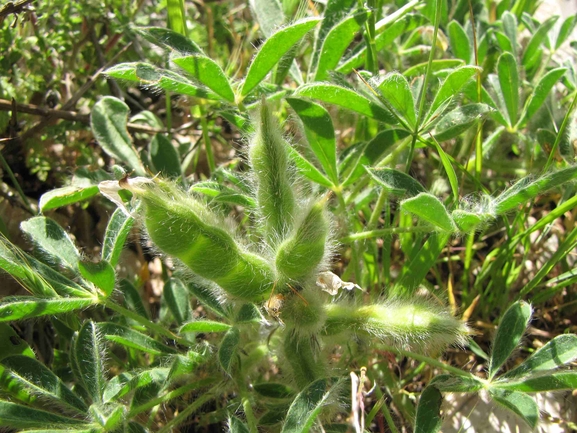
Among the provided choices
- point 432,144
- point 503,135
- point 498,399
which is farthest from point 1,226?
point 503,135

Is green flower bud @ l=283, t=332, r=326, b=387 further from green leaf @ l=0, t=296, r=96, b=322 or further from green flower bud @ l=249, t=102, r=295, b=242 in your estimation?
green leaf @ l=0, t=296, r=96, b=322

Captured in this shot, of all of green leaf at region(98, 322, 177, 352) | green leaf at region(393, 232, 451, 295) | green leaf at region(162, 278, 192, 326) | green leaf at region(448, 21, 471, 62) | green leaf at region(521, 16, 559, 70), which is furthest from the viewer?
green leaf at region(521, 16, 559, 70)

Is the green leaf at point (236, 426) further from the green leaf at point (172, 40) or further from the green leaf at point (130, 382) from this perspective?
the green leaf at point (172, 40)

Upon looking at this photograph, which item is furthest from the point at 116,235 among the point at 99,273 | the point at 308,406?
the point at 308,406

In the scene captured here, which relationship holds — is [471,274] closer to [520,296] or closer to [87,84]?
[520,296]

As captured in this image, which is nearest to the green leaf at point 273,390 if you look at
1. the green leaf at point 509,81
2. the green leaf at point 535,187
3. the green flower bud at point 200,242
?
the green flower bud at point 200,242

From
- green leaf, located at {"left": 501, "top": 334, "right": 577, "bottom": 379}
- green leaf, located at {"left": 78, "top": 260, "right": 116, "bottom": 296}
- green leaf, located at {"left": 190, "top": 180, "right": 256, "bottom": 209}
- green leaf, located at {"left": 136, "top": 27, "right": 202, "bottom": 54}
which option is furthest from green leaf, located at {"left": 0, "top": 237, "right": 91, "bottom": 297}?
green leaf, located at {"left": 501, "top": 334, "right": 577, "bottom": 379}

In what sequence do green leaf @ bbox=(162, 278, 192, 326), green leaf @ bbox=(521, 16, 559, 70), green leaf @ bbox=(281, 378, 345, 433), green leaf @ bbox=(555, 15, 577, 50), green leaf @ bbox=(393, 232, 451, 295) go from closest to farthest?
green leaf @ bbox=(281, 378, 345, 433) → green leaf @ bbox=(393, 232, 451, 295) → green leaf @ bbox=(162, 278, 192, 326) → green leaf @ bbox=(521, 16, 559, 70) → green leaf @ bbox=(555, 15, 577, 50)

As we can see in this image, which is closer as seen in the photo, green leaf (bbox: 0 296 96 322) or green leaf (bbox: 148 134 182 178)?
green leaf (bbox: 0 296 96 322)

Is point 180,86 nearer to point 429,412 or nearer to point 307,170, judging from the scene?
point 307,170
